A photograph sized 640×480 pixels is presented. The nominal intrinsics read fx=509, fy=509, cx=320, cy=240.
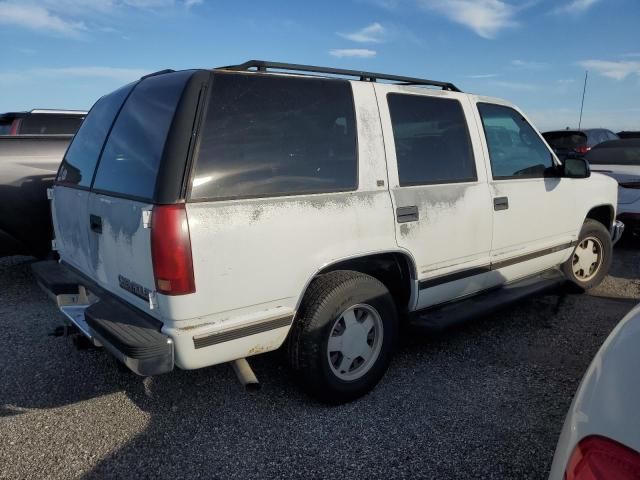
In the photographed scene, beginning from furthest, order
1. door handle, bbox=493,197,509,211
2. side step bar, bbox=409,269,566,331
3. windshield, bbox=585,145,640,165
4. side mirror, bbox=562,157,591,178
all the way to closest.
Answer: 1. windshield, bbox=585,145,640,165
2. side mirror, bbox=562,157,591,178
3. door handle, bbox=493,197,509,211
4. side step bar, bbox=409,269,566,331

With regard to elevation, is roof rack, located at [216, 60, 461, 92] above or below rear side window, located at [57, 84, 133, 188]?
above

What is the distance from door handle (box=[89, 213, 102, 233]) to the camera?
2.84 metres

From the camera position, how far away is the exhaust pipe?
2.64 metres

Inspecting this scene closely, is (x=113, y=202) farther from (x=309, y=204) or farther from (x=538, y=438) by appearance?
(x=538, y=438)

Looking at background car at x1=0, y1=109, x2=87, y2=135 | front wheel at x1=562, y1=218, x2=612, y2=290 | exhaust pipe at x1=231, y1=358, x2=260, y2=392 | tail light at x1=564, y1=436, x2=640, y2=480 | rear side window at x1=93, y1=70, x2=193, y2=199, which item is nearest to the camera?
tail light at x1=564, y1=436, x2=640, y2=480

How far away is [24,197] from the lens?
194 inches

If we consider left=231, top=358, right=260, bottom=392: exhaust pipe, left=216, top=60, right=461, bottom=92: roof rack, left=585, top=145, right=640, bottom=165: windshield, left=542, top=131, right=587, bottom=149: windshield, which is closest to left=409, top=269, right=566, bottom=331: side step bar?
left=231, top=358, right=260, bottom=392: exhaust pipe

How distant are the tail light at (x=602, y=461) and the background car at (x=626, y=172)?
21.3 feet

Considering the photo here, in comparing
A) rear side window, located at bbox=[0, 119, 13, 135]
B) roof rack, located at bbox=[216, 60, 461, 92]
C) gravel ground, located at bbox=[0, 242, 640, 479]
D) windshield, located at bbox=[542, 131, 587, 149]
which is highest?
roof rack, located at bbox=[216, 60, 461, 92]

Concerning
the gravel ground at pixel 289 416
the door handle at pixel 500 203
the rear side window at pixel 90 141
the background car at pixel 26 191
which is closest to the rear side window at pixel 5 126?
the background car at pixel 26 191

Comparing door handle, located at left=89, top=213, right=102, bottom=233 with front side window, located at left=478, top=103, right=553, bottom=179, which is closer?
door handle, located at left=89, top=213, right=102, bottom=233

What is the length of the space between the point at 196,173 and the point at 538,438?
2271 mm

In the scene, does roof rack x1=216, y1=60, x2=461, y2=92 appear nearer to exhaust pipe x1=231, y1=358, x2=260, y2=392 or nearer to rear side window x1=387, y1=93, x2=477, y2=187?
rear side window x1=387, y1=93, x2=477, y2=187

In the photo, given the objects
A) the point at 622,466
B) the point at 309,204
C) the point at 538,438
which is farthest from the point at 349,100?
the point at 622,466
